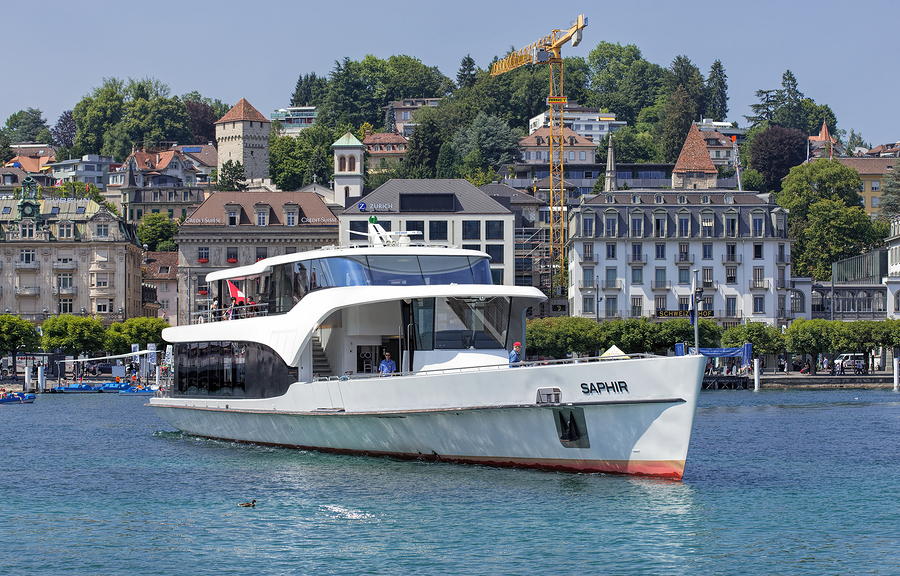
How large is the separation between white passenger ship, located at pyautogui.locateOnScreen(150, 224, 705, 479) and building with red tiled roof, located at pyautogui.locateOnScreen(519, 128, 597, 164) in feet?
419

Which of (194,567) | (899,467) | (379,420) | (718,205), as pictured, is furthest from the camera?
(718,205)

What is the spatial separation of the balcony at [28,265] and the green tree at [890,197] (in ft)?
302

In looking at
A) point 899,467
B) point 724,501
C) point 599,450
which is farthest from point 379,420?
point 899,467

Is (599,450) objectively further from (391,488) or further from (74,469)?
(74,469)

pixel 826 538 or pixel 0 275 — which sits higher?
pixel 0 275

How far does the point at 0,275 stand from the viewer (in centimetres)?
10719

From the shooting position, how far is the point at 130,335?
9481 centimetres

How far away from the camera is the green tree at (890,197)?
446 feet

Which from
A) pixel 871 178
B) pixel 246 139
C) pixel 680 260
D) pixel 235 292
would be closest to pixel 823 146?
pixel 871 178

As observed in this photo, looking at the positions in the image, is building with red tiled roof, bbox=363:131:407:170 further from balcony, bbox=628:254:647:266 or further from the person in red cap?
the person in red cap

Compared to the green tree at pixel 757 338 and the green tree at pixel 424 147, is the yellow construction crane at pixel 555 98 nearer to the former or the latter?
the green tree at pixel 424 147

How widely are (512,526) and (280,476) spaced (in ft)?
28.8

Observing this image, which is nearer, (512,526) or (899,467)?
(512,526)

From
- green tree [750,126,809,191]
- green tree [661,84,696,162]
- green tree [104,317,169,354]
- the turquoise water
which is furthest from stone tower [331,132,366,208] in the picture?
→ the turquoise water
